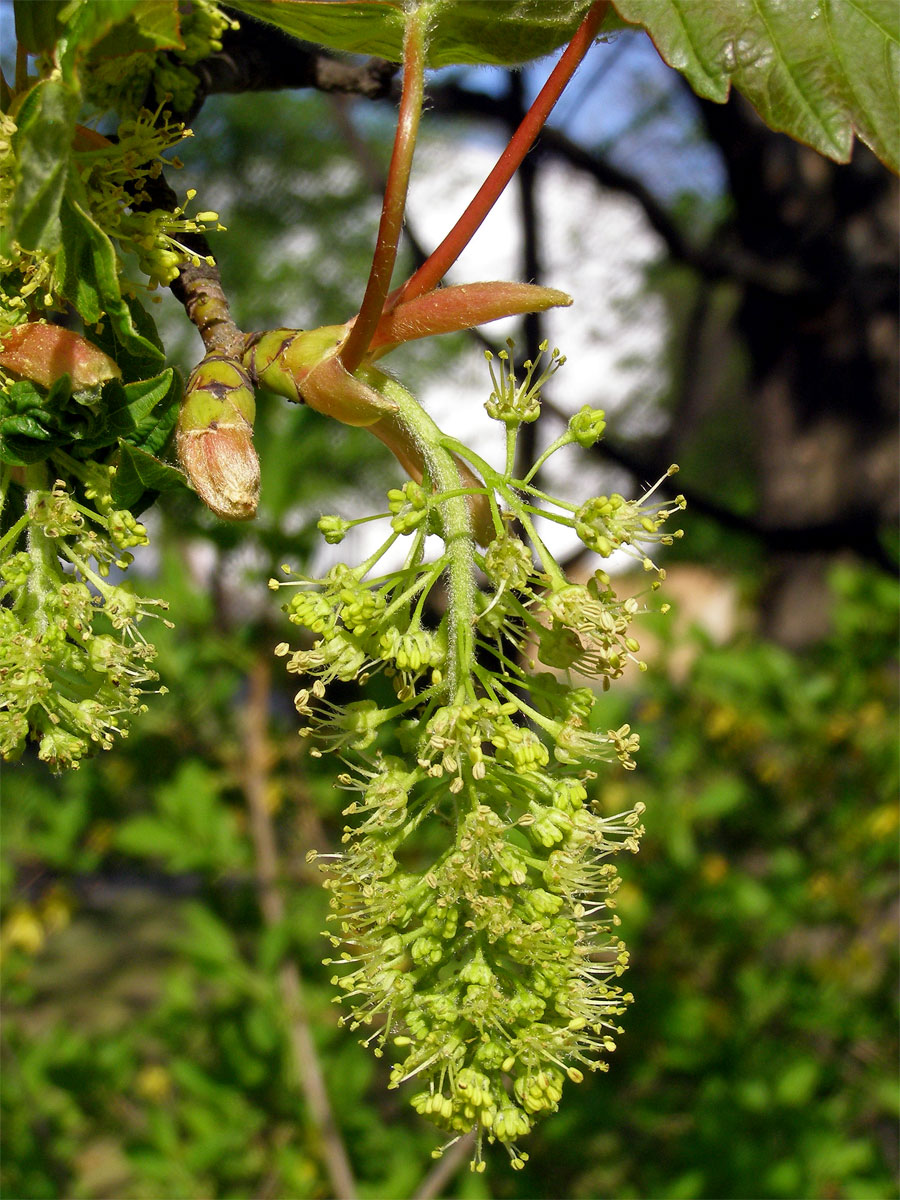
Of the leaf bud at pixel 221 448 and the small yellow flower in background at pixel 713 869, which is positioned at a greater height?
the leaf bud at pixel 221 448

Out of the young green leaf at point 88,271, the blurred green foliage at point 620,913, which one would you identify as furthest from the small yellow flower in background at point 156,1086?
the young green leaf at point 88,271

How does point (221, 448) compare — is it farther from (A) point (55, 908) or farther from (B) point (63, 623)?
(A) point (55, 908)

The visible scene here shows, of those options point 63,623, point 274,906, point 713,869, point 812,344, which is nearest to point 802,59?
point 63,623

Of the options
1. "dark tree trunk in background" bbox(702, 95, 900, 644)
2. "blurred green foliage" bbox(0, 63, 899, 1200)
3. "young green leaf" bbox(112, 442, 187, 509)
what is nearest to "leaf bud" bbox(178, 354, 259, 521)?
"young green leaf" bbox(112, 442, 187, 509)

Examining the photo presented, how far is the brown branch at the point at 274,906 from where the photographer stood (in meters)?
1.91

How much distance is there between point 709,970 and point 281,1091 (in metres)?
1.17

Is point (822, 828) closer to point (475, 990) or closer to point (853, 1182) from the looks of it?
point (853, 1182)

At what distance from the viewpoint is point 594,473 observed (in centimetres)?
537

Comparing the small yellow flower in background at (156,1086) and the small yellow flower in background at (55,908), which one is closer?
the small yellow flower in background at (55,908)

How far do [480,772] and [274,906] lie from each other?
5.25 feet

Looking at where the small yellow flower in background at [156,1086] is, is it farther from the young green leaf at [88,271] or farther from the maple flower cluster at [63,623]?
the young green leaf at [88,271]

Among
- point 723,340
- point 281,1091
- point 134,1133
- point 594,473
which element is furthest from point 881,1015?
point 723,340

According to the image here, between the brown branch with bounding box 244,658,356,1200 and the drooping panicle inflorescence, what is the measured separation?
135cm

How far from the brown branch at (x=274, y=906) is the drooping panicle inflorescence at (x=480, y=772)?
1.35 m
